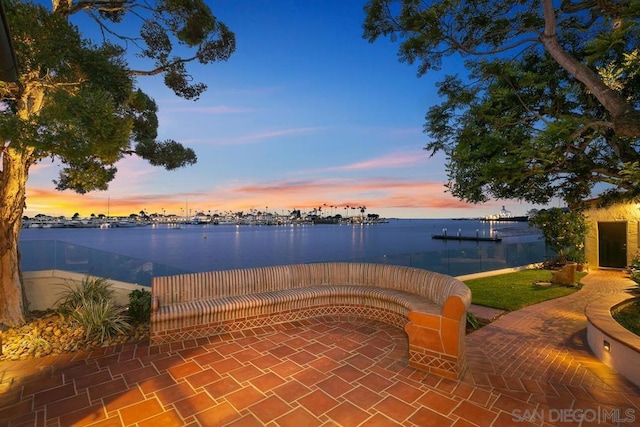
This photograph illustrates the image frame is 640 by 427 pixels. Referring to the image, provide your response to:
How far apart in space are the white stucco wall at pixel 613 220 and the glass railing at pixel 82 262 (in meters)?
15.9

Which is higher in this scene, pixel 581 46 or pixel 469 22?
pixel 469 22

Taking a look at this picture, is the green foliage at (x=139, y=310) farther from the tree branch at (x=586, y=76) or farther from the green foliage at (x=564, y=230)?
the green foliage at (x=564, y=230)

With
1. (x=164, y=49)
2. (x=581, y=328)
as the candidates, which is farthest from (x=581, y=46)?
(x=164, y=49)

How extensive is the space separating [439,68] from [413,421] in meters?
6.00

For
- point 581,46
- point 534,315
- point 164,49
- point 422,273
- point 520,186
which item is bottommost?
point 534,315

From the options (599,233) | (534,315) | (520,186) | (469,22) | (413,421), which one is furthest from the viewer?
(599,233)

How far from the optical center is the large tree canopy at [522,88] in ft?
12.6

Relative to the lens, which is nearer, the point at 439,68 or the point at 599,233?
the point at 439,68

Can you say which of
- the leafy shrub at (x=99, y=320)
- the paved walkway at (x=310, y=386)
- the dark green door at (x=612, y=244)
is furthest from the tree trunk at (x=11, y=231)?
the dark green door at (x=612, y=244)

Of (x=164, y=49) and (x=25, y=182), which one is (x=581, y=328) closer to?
(x=164, y=49)

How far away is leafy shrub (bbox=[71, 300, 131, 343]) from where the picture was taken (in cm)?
457

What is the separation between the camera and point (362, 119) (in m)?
14.4

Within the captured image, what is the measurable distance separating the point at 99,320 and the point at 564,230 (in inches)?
584

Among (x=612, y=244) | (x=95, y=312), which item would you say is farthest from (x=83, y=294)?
(x=612, y=244)
